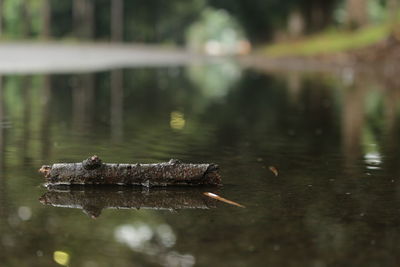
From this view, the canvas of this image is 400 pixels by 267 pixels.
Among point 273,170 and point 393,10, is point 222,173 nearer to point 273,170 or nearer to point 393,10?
point 273,170

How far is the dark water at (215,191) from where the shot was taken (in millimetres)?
4070

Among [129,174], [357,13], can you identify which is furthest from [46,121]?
[357,13]

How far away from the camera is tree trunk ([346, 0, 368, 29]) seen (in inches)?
1581

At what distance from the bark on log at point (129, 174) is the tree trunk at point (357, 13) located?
35.4 m

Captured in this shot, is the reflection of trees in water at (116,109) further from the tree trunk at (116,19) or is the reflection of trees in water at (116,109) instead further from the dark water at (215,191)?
the tree trunk at (116,19)

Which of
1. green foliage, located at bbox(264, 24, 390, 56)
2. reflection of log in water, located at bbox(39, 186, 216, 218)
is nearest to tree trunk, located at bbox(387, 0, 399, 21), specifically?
green foliage, located at bbox(264, 24, 390, 56)

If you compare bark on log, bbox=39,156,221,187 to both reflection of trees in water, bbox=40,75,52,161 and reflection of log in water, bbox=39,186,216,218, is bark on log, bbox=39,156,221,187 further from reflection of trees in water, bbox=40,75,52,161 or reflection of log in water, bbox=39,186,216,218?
reflection of trees in water, bbox=40,75,52,161

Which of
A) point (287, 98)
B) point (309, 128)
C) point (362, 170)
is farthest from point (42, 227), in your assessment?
point (287, 98)

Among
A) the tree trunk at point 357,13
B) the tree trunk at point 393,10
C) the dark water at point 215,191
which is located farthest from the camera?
the tree trunk at point 357,13

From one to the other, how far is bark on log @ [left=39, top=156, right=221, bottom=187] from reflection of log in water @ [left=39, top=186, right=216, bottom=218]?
7cm

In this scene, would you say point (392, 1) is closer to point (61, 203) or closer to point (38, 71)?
point (38, 71)

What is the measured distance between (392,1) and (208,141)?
28.3 metres

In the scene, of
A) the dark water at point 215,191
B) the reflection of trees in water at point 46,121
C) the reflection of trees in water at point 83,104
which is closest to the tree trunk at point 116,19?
the reflection of trees in water at point 83,104

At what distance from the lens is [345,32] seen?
39.9 m
